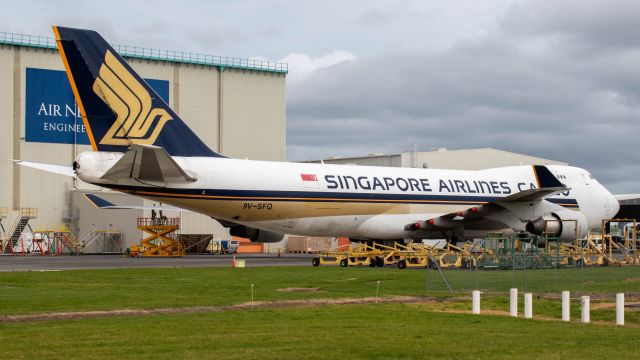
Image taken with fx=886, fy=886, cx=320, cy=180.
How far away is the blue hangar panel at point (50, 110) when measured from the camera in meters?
72.6

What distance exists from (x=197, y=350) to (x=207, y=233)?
6261 cm

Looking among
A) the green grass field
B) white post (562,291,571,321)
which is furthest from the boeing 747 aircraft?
white post (562,291,571,321)

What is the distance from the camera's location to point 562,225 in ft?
148

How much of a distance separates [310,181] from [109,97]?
10431 mm

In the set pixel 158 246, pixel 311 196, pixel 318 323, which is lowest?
pixel 158 246

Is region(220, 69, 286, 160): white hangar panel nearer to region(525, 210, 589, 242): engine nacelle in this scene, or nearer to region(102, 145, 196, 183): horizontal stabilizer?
region(525, 210, 589, 242): engine nacelle

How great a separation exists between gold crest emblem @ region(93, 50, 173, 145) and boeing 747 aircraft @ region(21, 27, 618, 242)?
0.04 metres

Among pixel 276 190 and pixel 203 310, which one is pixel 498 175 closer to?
pixel 276 190

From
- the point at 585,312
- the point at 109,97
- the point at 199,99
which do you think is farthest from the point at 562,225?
the point at 199,99

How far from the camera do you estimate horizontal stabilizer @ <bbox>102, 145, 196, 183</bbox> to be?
31639 millimetres

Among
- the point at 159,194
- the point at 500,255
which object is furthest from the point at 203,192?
the point at 500,255

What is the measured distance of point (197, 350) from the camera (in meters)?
13.8

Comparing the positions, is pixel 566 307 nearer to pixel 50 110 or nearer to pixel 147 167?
pixel 147 167

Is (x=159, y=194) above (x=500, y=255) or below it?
above
